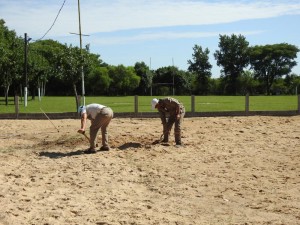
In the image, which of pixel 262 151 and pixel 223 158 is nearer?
pixel 223 158

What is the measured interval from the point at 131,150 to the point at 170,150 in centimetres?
96

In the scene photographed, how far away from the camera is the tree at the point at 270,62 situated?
8469 centimetres

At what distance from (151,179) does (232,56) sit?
78.2 m

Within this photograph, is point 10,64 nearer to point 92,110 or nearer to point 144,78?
point 92,110

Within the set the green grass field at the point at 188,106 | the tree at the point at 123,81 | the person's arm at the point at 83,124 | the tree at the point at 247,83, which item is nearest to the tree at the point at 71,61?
the green grass field at the point at 188,106

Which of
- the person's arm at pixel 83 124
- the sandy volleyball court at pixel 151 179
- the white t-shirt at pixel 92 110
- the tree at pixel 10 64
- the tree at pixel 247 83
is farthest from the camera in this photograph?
the tree at pixel 247 83

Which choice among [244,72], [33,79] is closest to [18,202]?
[33,79]

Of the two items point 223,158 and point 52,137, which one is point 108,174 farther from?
point 52,137

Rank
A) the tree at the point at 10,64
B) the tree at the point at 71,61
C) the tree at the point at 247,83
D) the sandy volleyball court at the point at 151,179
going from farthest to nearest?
the tree at the point at 247,83
the tree at the point at 10,64
the tree at the point at 71,61
the sandy volleyball court at the point at 151,179

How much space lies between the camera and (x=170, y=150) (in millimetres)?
11383

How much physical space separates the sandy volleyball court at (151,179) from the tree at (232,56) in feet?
232

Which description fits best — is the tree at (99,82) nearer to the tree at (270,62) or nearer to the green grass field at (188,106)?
the tree at (270,62)

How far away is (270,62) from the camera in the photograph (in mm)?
86625

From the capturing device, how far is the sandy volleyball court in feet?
21.6
